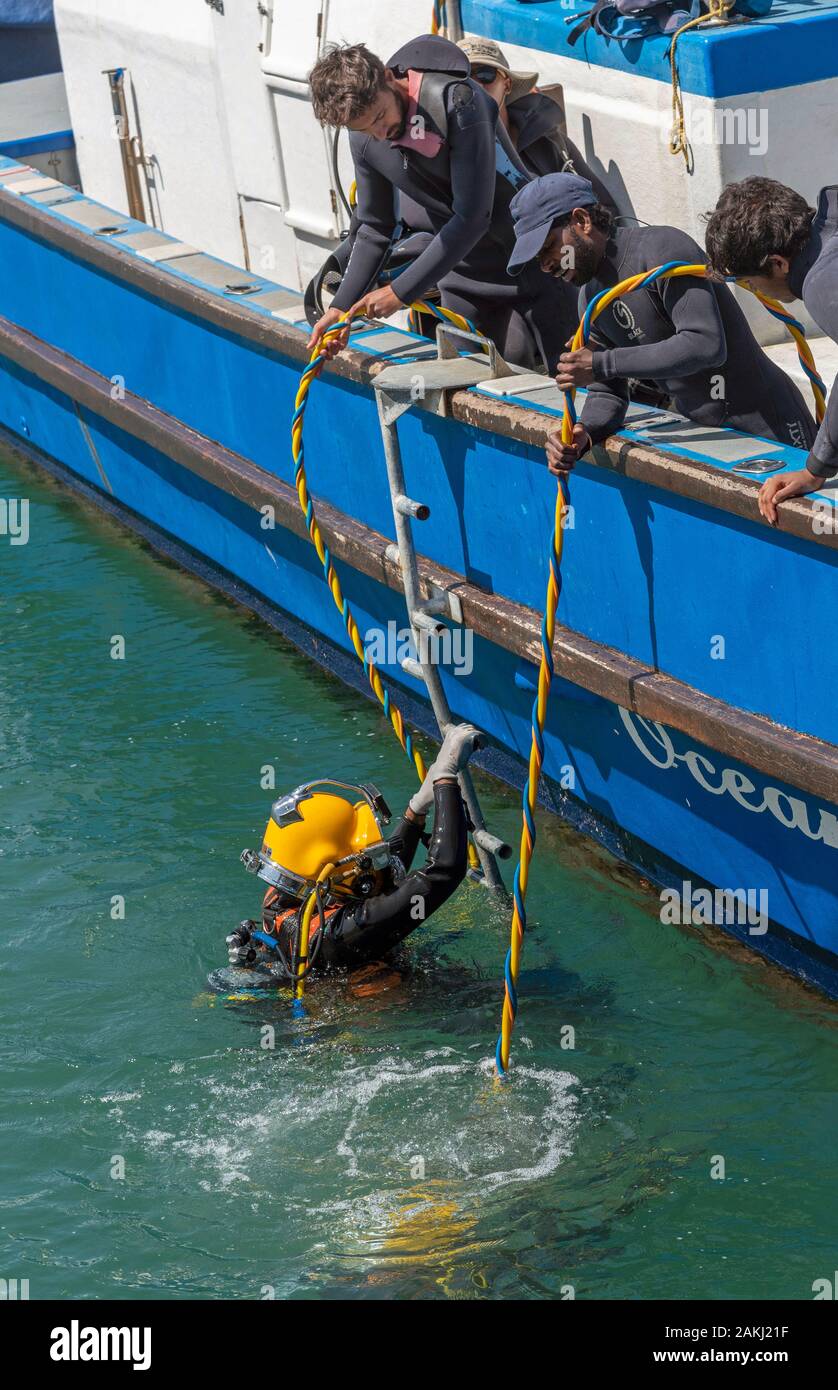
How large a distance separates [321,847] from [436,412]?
1588mm

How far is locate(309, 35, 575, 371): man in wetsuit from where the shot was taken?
16.7 ft

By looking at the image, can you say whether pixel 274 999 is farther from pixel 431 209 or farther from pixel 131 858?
pixel 431 209

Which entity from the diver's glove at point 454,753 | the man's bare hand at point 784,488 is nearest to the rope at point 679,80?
the man's bare hand at point 784,488

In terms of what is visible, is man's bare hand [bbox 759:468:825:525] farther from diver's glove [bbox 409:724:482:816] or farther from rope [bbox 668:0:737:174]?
rope [bbox 668:0:737:174]

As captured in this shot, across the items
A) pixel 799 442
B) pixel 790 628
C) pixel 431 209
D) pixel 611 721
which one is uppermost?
pixel 431 209

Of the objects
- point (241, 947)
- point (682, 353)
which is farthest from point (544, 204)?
point (241, 947)

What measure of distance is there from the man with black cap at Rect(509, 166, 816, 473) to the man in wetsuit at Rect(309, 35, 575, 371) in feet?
1.75

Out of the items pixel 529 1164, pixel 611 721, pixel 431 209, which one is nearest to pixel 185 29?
pixel 431 209

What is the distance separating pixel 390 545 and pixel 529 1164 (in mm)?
2452

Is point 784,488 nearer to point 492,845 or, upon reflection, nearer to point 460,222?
point 492,845

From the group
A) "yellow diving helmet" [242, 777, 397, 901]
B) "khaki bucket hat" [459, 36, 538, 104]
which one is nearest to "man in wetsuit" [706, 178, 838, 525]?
"yellow diving helmet" [242, 777, 397, 901]

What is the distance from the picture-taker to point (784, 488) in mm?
4250

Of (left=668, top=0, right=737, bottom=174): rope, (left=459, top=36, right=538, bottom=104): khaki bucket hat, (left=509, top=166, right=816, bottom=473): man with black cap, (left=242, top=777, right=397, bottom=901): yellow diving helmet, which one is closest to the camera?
(left=509, top=166, right=816, bottom=473): man with black cap

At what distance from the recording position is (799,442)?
5004 mm
